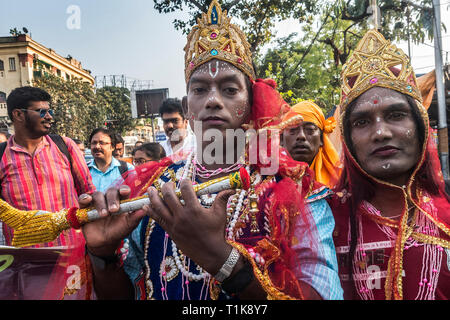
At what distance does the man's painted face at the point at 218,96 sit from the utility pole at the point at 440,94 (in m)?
9.48

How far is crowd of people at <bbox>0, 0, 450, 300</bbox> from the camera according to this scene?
1086 millimetres

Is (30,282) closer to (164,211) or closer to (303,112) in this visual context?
(164,211)

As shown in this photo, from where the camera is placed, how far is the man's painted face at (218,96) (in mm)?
1444

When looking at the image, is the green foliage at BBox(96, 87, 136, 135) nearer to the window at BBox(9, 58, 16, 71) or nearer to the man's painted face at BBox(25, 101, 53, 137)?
the window at BBox(9, 58, 16, 71)

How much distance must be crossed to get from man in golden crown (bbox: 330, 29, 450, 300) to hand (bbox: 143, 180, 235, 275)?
0.85 metres

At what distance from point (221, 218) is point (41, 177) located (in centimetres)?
267

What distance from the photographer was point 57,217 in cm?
114

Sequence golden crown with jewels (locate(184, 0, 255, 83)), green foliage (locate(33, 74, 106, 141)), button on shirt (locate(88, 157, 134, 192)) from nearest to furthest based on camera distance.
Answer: golden crown with jewels (locate(184, 0, 255, 83)) < button on shirt (locate(88, 157, 134, 192)) < green foliage (locate(33, 74, 106, 141))

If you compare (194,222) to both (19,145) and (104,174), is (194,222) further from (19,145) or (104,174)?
(104,174)

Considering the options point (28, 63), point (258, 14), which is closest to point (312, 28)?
point (258, 14)

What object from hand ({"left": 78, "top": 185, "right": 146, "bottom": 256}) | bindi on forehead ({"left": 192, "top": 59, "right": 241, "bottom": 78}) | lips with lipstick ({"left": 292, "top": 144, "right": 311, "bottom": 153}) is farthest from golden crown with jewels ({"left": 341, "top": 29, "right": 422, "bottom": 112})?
lips with lipstick ({"left": 292, "top": 144, "right": 311, "bottom": 153})

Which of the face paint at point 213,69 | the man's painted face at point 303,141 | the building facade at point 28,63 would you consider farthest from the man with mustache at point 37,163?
the building facade at point 28,63

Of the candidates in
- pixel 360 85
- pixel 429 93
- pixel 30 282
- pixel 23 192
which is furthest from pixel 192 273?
pixel 429 93
